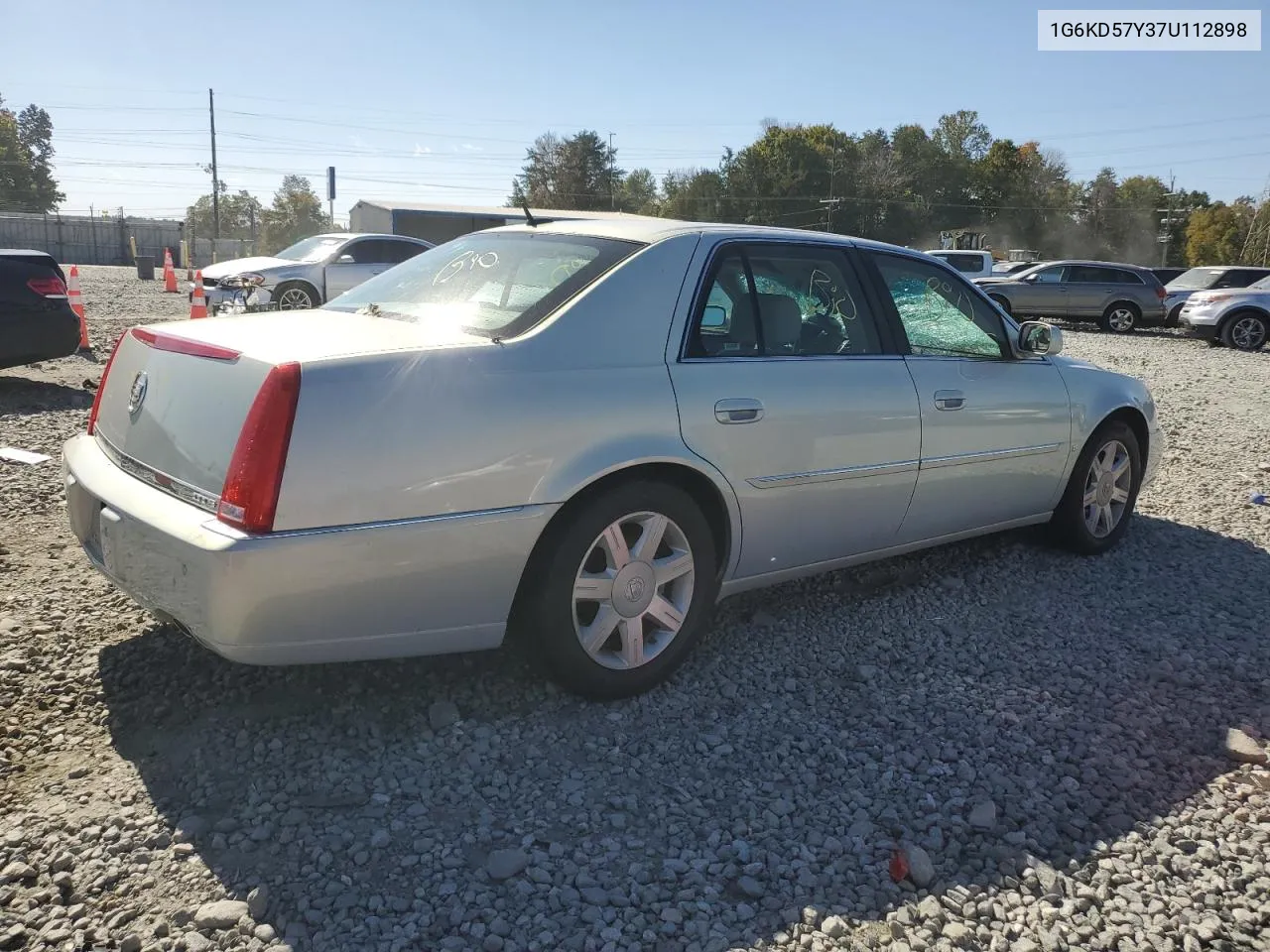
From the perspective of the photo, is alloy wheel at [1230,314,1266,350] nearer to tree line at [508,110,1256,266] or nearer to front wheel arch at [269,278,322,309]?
front wheel arch at [269,278,322,309]

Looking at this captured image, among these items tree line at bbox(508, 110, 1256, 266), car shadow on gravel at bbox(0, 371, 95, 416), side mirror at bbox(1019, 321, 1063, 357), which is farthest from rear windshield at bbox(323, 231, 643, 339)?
tree line at bbox(508, 110, 1256, 266)

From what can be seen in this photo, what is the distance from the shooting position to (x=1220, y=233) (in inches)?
2366

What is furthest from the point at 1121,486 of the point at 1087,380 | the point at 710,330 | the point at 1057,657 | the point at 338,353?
the point at 338,353

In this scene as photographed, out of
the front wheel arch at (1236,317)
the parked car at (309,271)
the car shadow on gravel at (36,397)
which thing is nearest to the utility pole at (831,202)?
the front wheel arch at (1236,317)

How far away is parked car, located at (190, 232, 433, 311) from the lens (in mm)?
13859

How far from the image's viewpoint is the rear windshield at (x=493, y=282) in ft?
10.1

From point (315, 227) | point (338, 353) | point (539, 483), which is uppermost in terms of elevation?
point (315, 227)

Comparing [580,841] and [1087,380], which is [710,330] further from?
[1087,380]

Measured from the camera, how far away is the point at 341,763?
9.11 ft

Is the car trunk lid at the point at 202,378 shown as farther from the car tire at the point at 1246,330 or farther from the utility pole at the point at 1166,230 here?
the utility pole at the point at 1166,230

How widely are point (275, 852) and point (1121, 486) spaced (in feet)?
14.9

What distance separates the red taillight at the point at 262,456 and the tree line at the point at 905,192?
214ft

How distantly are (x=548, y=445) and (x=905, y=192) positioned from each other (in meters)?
75.2

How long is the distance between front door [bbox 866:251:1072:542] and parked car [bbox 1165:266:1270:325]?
18.4 metres
